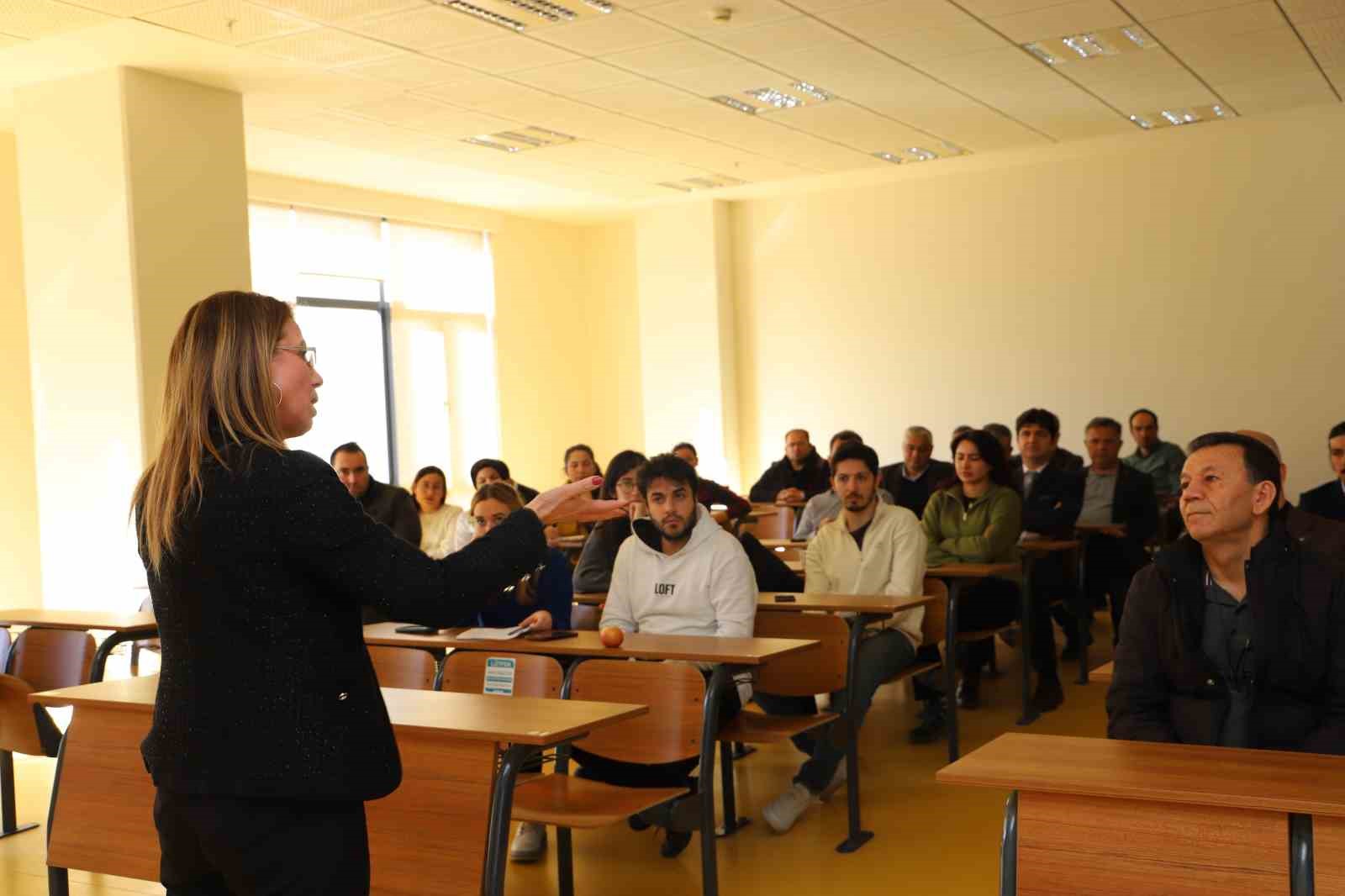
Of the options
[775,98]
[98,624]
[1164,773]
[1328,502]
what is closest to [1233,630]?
[1164,773]

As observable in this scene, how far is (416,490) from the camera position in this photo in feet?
26.2

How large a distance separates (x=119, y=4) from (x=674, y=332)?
23.4 ft

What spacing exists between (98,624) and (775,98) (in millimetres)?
5568

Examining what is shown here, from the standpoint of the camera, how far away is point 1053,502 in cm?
696

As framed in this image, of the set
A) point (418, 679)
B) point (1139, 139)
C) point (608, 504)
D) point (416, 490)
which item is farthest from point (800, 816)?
point (1139, 139)

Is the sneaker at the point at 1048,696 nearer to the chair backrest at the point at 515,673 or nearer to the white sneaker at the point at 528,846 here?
the white sneaker at the point at 528,846

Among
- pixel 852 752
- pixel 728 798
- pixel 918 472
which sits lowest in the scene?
pixel 728 798

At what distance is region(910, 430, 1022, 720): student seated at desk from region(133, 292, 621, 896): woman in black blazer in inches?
167

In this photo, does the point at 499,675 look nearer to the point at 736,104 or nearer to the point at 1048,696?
the point at 1048,696

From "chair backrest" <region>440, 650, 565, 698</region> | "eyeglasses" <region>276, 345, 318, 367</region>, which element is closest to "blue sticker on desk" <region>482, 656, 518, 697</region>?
"chair backrest" <region>440, 650, 565, 698</region>

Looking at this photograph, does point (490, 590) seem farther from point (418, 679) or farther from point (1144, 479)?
point (1144, 479)

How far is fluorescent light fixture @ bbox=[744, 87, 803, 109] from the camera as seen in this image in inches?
338

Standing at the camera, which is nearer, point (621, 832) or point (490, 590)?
point (490, 590)

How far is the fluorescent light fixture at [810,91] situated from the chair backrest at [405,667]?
17.7ft
